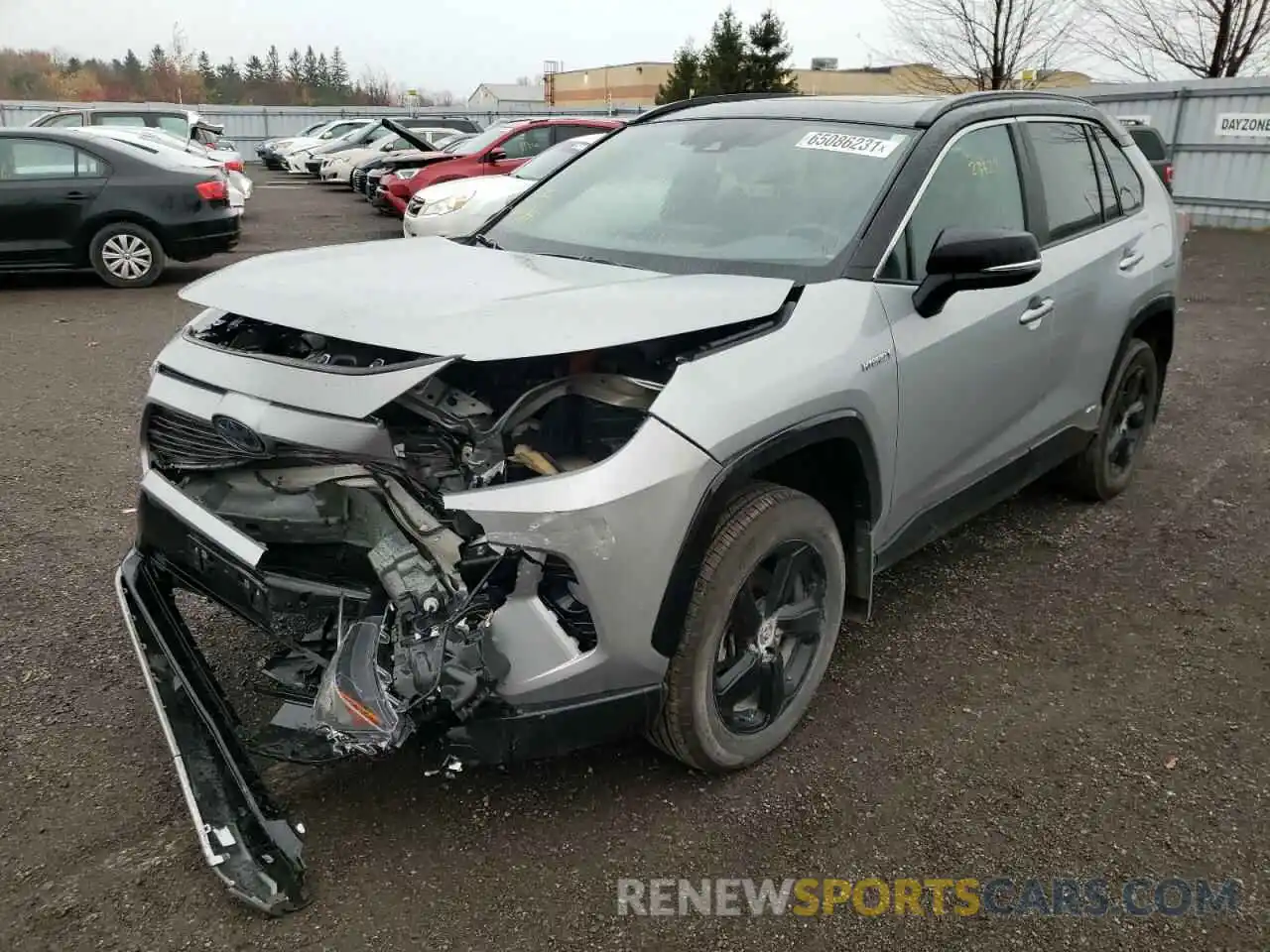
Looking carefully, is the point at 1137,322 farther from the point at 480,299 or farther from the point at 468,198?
the point at 468,198

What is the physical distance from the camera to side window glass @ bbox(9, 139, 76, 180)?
9.98 meters

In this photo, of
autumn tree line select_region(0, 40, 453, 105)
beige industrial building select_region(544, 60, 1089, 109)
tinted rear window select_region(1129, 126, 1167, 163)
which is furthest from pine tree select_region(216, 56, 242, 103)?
tinted rear window select_region(1129, 126, 1167, 163)

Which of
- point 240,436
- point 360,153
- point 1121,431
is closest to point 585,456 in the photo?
point 240,436

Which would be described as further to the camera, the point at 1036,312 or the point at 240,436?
the point at 1036,312

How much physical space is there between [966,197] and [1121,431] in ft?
6.42

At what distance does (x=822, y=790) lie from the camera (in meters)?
2.86

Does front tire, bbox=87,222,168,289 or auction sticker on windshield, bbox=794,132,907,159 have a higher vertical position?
auction sticker on windshield, bbox=794,132,907,159

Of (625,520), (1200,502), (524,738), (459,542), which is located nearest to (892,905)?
(524,738)

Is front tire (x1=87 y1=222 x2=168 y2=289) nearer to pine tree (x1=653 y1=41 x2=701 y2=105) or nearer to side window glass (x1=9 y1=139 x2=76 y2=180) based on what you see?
side window glass (x1=9 y1=139 x2=76 y2=180)

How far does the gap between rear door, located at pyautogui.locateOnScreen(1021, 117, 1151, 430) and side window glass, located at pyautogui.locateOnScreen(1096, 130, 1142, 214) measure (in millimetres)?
53

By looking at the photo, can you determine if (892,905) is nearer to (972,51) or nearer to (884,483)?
(884,483)

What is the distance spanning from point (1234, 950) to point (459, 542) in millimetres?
2059

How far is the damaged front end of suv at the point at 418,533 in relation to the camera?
7.75 ft

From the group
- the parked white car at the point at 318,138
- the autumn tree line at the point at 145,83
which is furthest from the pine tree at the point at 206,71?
the parked white car at the point at 318,138
